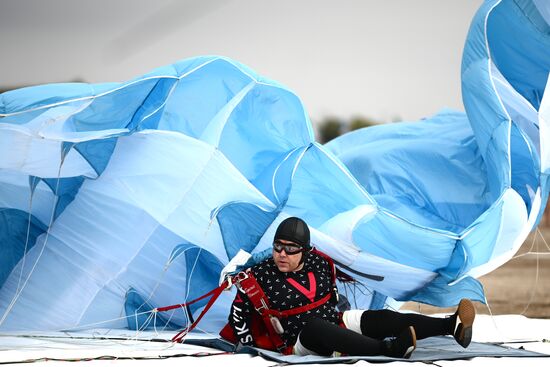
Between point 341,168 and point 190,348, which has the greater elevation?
point 341,168

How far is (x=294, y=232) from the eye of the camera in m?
3.61

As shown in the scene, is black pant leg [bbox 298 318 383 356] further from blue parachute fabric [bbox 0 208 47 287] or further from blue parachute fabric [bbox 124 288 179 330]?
blue parachute fabric [bbox 0 208 47 287]

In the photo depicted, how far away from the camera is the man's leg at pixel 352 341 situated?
132 inches

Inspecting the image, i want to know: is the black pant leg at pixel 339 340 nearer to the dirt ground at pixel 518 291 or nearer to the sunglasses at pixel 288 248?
the sunglasses at pixel 288 248

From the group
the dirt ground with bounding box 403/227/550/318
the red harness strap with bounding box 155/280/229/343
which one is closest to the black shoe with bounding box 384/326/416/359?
the red harness strap with bounding box 155/280/229/343

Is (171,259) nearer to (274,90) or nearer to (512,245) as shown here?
(274,90)

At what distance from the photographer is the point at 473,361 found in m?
3.40

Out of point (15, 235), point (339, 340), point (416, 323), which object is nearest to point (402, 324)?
point (416, 323)

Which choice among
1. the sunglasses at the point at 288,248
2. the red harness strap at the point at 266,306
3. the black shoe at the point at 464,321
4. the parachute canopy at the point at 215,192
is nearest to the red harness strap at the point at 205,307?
the red harness strap at the point at 266,306

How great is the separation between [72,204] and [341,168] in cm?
144

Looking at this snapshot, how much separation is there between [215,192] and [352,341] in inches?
48.4

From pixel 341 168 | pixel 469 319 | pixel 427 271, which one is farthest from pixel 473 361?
pixel 341 168

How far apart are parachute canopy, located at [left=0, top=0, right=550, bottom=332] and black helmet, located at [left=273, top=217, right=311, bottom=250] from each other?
535 millimetres

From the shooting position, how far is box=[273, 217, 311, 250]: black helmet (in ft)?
11.8
